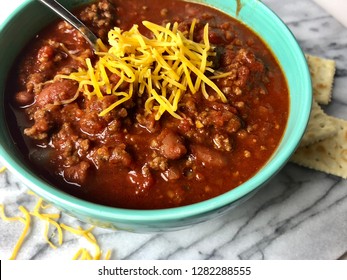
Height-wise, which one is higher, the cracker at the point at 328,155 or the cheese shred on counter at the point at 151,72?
the cheese shred on counter at the point at 151,72

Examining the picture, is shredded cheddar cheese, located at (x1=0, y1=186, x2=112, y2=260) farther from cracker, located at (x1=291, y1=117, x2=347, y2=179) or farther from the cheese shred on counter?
cracker, located at (x1=291, y1=117, x2=347, y2=179)

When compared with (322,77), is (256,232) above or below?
below

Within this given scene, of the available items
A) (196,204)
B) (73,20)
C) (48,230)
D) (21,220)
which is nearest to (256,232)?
(196,204)

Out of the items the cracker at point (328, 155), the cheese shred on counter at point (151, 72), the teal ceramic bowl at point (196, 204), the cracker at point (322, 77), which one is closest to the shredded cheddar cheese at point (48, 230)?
the teal ceramic bowl at point (196, 204)

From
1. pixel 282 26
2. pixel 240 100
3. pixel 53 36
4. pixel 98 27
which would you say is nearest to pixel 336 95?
pixel 282 26

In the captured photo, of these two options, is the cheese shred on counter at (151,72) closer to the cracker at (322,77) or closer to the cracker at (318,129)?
the cracker at (318,129)

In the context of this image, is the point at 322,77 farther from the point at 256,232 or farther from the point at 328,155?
the point at 256,232

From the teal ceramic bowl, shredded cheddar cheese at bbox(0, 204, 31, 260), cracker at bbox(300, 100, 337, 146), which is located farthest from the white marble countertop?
the teal ceramic bowl
